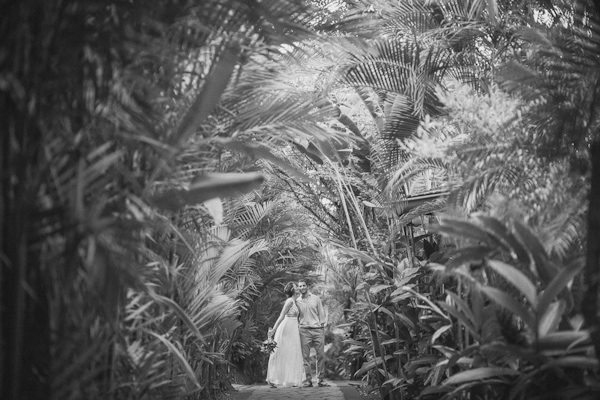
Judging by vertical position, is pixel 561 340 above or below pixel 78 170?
below

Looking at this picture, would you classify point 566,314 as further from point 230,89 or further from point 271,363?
point 271,363

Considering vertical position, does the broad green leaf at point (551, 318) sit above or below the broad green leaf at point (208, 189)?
below

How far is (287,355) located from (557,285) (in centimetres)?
880

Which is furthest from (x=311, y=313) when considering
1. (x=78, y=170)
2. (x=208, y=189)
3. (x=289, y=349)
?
(x=78, y=170)

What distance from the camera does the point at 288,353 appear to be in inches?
451

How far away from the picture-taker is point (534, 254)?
10.4 ft

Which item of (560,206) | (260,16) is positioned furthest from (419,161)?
(260,16)

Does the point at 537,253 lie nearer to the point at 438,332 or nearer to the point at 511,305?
the point at 511,305

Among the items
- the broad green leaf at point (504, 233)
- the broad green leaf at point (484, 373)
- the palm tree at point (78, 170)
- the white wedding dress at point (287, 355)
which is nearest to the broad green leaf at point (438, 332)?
the broad green leaf at point (484, 373)

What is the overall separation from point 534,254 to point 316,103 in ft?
5.21

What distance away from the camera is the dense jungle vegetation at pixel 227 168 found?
2338 millimetres

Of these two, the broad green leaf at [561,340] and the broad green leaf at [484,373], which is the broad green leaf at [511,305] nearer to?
the broad green leaf at [561,340]

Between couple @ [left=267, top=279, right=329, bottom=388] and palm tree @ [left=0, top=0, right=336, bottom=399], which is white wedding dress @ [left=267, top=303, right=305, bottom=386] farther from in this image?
palm tree @ [left=0, top=0, right=336, bottom=399]

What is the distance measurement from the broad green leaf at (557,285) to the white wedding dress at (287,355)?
858 centimetres
